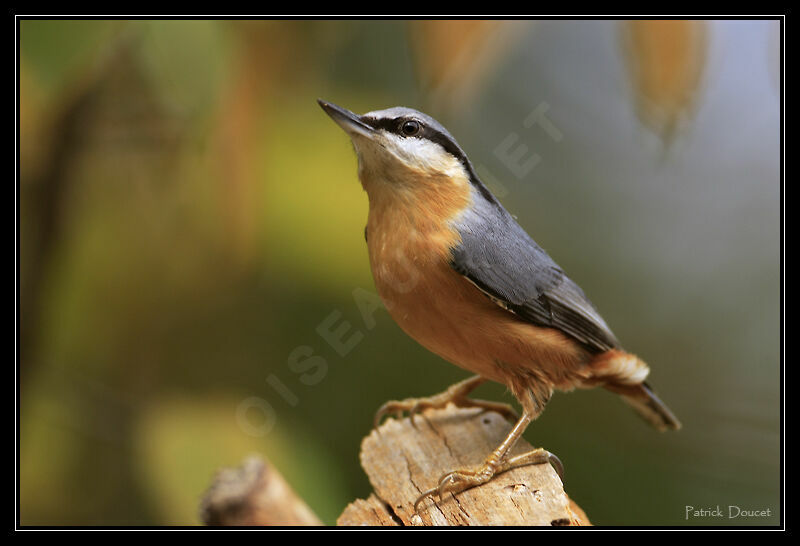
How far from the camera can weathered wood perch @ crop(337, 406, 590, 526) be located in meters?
1.52

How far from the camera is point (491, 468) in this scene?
5.29 ft

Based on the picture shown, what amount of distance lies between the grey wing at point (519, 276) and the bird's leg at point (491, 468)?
292 millimetres

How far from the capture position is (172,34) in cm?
197

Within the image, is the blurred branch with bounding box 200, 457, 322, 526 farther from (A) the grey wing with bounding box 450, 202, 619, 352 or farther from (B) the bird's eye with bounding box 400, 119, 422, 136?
(B) the bird's eye with bounding box 400, 119, 422, 136

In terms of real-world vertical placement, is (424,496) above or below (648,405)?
above

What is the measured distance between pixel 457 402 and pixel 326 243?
0.73 m

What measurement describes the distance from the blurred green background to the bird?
409mm

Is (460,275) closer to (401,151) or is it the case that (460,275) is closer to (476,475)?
(401,151)

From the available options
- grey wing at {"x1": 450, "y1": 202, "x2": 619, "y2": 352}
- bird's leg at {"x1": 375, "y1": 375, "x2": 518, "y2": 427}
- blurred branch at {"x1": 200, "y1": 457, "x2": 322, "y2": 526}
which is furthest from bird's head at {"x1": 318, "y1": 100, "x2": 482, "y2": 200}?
blurred branch at {"x1": 200, "y1": 457, "x2": 322, "y2": 526}

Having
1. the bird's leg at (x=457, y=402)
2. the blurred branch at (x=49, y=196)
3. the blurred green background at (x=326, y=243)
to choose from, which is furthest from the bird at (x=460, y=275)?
the blurred branch at (x=49, y=196)

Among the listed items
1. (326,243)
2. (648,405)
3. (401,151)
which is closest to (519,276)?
(401,151)

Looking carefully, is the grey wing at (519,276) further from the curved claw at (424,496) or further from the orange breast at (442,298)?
the curved claw at (424,496)
